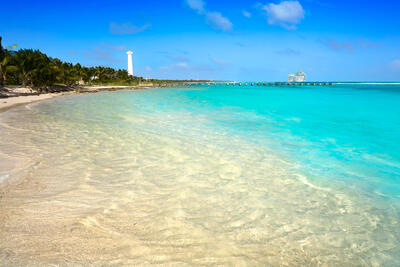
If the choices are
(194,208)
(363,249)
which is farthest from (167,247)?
(363,249)

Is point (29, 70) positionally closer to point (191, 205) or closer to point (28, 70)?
point (28, 70)

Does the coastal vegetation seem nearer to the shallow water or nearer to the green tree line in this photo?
the green tree line

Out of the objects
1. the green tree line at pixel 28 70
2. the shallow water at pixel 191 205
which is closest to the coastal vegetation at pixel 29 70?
the green tree line at pixel 28 70

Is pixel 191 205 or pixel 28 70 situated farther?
pixel 28 70

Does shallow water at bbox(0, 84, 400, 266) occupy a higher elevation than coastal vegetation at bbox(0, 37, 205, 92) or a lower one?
lower

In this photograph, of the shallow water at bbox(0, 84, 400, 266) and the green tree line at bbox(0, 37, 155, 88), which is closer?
the shallow water at bbox(0, 84, 400, 266)

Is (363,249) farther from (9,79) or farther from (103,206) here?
(9,79)

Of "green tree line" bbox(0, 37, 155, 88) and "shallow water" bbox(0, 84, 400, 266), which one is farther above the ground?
"green tree line" bbox(0, 37, 155, 88)

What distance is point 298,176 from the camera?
6586 mm

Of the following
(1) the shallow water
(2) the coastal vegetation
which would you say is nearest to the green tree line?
(2) the coastal vegetation

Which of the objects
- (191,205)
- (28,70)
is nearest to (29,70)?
(28,70)

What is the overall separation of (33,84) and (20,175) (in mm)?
50594

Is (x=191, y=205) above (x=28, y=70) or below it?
below

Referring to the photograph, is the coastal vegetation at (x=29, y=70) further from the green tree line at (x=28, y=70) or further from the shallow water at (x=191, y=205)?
the shallow water at (x=191, y=205)
